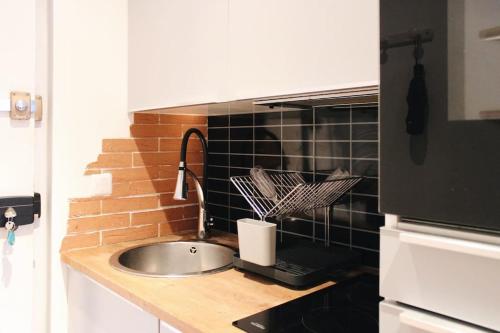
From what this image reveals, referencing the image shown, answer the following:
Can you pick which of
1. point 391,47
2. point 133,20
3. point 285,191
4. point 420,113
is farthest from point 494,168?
point 133,20

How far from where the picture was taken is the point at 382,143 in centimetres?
65

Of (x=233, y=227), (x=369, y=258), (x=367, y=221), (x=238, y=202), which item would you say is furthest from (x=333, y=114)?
(x=233, y=227)

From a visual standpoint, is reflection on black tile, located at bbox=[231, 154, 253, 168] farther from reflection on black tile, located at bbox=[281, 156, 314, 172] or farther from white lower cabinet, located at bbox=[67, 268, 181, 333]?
white lower cabinet, located at bbox=[67, 268, 181, 333]

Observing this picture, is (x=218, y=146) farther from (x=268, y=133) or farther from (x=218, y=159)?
(x=268, y=133)

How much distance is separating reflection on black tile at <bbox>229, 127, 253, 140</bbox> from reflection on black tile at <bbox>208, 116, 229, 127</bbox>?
63 millimetres

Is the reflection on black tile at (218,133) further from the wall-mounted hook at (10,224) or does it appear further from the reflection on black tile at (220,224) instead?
the wall-mounted hook at (10,224)

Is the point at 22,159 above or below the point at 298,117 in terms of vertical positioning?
below

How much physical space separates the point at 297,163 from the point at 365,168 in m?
0.31

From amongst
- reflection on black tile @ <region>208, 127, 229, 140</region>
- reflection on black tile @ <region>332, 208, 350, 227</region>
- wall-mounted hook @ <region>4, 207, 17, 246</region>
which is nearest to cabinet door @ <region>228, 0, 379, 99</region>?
reflection on black tile @ <region>332, 208, 350, 227</region>

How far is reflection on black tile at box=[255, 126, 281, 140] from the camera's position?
1.65m

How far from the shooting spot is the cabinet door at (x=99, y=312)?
1.15 m

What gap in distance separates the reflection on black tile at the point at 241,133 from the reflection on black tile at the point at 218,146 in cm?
6

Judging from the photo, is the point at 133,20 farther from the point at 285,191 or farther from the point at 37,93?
the point at 285,191

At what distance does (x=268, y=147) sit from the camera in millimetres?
1691
